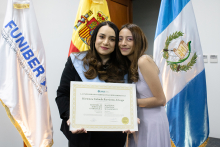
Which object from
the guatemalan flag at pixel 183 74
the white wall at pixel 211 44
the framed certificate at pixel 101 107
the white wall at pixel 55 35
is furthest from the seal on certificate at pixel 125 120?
the white wall at pixel 211 44

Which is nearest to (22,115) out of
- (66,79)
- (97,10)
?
(66,79)

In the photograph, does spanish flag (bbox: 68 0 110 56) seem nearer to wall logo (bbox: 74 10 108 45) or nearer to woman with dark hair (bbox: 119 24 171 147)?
wall logo (bbox: 74 10 108 45)

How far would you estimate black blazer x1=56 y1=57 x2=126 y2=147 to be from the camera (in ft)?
4.37

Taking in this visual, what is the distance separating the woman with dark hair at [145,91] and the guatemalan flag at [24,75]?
2.41 feet

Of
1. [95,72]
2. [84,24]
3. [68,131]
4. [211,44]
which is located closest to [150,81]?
[95,72]

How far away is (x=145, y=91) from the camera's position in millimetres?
1407

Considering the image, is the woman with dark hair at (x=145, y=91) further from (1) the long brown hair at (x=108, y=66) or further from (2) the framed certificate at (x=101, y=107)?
(2) the framed certificate at (x=101, y=107)

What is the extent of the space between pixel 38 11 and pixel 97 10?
0.78 meters

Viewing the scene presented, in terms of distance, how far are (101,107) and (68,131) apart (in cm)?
35

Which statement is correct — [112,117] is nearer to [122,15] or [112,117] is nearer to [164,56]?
[164,56]

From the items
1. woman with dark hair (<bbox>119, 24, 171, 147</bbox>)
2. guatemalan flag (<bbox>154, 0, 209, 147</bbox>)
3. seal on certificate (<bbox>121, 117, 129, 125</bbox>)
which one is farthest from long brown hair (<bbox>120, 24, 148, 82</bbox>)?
guatemalan flag (<bbox>154, 0, 209, 147</bbox>)

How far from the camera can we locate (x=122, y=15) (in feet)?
11.6

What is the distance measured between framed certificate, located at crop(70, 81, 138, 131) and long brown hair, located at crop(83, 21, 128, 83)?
129 millimetres

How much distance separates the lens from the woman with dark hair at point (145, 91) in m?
1.38
